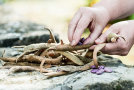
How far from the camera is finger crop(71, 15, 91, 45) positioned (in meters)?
1.84

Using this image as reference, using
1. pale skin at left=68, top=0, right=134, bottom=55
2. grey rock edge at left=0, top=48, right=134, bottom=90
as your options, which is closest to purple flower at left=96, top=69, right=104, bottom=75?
grey rock edge at left=0, top=48, right=134, bottom=90

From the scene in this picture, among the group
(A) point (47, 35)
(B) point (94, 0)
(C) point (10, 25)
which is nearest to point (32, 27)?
(C) point (10, 25)

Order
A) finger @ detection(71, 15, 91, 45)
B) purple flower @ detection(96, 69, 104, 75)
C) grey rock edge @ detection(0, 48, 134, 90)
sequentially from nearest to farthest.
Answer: grey rock edge @ detection(0, 48, 134, 90), purple flower @ detection(96, 69, 104, 75), finger @ detection(71, 15, 91, 45)

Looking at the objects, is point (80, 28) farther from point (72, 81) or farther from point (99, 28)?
point (72, 81)

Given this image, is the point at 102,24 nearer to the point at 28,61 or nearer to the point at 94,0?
the point at 28,61

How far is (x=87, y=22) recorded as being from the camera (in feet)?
6.26

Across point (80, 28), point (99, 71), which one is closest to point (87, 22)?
point (80, 28)

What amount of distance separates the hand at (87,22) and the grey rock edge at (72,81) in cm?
28

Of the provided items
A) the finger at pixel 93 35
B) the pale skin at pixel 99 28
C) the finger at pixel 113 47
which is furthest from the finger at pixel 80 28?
the finger at pixel 113 47

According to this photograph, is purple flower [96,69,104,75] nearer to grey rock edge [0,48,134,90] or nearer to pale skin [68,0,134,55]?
grey rock edge [0,48,134,90]

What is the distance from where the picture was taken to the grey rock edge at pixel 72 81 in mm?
1554

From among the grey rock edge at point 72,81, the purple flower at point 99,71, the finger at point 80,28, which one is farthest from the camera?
the finger at point 80,28

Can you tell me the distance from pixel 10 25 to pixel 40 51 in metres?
1.98

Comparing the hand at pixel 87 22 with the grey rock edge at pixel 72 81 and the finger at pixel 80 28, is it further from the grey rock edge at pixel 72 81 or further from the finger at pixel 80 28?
the grey rock edge at pixel 72 81
